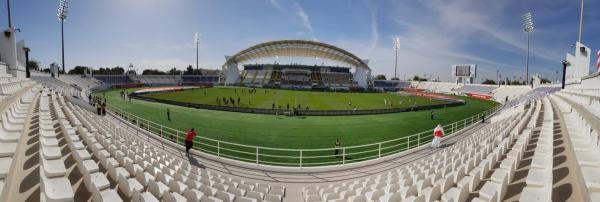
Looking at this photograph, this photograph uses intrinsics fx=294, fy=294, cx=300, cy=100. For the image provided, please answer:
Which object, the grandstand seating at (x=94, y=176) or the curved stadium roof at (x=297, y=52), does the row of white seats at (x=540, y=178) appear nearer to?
the grandstand seating at (x=94, y=176)

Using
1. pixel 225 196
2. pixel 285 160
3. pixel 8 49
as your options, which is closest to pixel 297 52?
pixel 8 49

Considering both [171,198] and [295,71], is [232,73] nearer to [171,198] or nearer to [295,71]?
[295,71]

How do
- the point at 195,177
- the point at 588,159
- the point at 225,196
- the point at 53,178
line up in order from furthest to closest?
1. the point at 195,177
2. the point at 225,196
3. the point at 588,159
4. the point at 53,178

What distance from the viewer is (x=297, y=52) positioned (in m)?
83.9

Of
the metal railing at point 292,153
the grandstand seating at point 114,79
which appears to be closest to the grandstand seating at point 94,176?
the metal railing at point 292,153

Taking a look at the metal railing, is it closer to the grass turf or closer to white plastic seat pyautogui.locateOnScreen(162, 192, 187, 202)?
white plastic seat pyautogui.locateOnScreen(162, 192, 187, 202)

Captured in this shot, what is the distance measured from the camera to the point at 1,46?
24000 mm

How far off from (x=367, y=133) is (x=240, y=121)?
10.0 metres

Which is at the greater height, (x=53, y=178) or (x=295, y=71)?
(x=295, y=71)

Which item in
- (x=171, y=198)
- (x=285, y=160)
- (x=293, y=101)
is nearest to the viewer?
(x=171, y=198)

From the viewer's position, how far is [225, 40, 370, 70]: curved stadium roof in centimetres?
7488

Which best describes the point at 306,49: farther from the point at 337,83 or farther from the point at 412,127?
the point at 412,127

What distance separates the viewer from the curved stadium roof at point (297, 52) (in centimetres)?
7488

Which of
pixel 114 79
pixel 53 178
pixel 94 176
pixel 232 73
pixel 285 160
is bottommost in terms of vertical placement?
pixel 285 160
